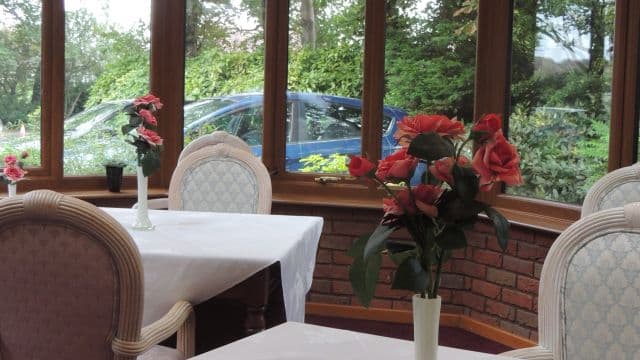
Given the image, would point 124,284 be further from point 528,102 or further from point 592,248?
point 528,102

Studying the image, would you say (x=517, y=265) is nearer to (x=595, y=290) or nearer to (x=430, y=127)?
(x=595, y=290)

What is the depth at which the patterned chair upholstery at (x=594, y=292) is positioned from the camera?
4.97ft

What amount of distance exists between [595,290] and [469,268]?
260 cm

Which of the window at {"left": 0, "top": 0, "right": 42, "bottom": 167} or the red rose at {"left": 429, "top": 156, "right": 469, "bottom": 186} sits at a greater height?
the window at {"left": 0, "top": 0, "right": 42, "bottom": 167}

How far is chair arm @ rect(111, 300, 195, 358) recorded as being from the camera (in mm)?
1656

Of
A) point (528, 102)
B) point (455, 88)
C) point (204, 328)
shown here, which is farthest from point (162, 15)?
point (204, 328)

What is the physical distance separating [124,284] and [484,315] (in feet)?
9.24

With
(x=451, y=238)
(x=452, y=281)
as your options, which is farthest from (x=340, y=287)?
(x=451, y=238)

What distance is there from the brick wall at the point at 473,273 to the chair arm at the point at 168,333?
174 cm

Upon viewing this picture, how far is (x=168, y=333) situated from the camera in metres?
1.92

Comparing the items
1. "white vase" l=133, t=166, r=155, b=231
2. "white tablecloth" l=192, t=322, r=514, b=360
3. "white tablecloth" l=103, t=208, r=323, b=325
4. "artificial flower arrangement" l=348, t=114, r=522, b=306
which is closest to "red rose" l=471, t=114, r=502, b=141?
"artificial flower arrangement" l=348, t=114, r=522, b=306

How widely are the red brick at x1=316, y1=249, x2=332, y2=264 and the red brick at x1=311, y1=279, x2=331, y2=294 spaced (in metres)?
0.11

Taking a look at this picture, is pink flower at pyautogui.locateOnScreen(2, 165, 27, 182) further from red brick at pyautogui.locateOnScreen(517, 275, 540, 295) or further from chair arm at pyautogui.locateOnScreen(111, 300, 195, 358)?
red brick at pyautogui.locateOnScreen(517, 275, 540, 295)

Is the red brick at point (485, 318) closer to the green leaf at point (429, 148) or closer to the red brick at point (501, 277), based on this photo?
the red brick at point (501, 277)
